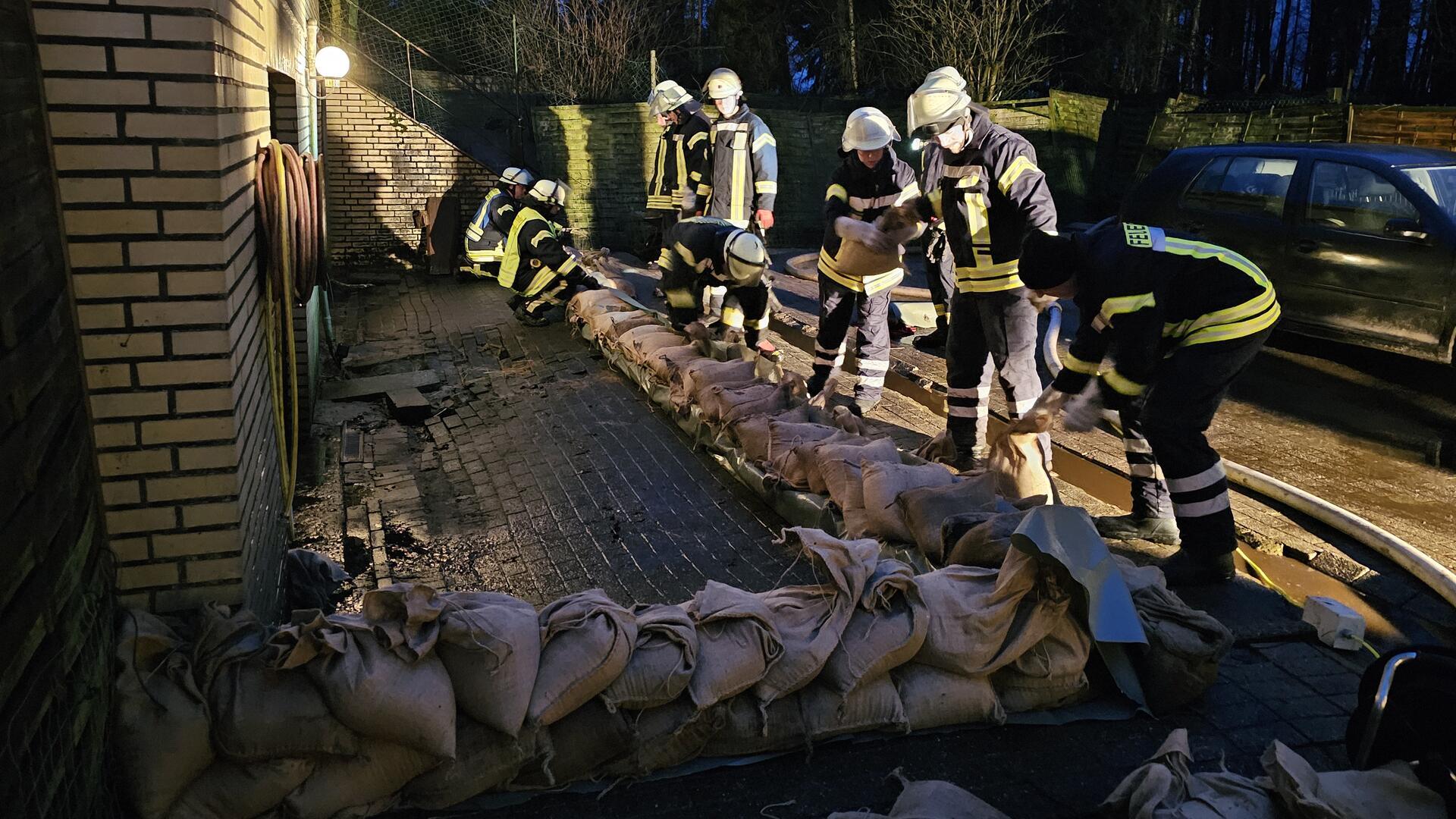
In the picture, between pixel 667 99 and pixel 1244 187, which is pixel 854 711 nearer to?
pixel 1244 187

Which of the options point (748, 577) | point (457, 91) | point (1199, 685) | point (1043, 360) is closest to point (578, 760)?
point (748, 577)

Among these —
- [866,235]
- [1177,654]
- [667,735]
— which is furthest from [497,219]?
[1177,654]

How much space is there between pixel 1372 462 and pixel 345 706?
604cm

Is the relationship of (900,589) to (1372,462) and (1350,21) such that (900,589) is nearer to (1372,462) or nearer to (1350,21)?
(1372,462)

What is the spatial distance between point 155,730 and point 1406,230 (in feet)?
26.3

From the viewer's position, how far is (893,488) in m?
4.17

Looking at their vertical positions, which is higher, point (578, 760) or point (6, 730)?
point (6, 730)

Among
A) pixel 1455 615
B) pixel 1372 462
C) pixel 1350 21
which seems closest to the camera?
Result: pixel 1455 615

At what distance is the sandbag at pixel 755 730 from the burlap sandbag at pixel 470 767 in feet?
1.75

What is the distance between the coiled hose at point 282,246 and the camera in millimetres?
3584

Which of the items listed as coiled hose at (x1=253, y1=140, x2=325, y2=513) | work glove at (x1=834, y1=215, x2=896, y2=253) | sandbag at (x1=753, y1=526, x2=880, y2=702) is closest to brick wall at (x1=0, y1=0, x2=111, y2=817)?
coiled hose at (x1=253, y1=140, x2=325, y2=513)

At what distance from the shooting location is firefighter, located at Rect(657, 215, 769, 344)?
6.84 m

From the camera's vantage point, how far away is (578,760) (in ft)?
9.08

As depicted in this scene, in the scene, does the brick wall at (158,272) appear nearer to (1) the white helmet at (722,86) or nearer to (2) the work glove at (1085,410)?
(2) the work glove at (1085,410)
